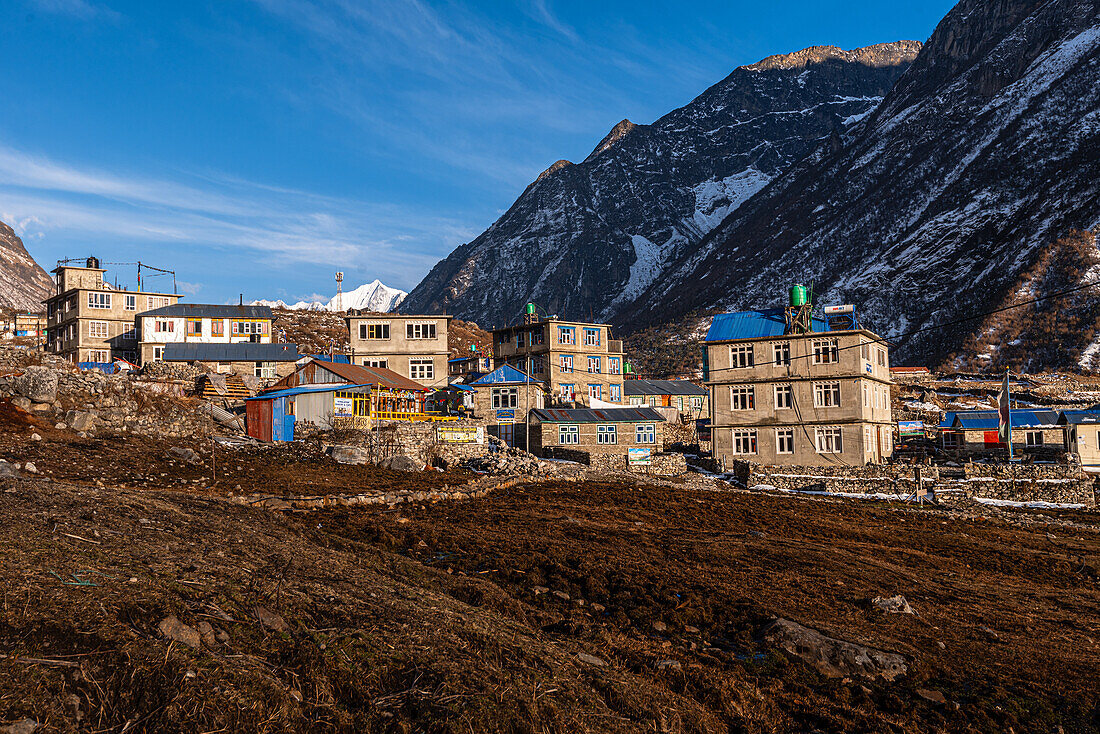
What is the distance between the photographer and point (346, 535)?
1736cm

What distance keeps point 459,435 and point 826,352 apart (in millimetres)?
22104

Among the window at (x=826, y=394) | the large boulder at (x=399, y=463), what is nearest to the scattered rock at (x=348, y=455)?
the large boulder at (x=399, y=463)

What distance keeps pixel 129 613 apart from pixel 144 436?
26.4m

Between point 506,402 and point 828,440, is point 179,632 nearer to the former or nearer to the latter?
point 828,440

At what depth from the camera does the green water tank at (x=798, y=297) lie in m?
45.9

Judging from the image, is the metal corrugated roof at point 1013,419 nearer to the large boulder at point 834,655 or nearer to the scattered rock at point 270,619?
the large boulder at point 834,655

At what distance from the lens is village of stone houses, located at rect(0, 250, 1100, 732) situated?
7.63m

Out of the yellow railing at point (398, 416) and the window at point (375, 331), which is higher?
the window at point (375, 331)

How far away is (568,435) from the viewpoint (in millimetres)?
48719

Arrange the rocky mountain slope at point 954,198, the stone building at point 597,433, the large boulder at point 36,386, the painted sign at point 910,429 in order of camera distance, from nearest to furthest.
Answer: the large boulder at point 36,386 < the stone building at point 597,433 < the painted sign at point 910,429 < the rocky mountain slope at point 954,198

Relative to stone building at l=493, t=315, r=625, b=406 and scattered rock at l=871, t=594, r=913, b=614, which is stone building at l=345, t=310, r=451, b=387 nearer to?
stone building at l=493, t=315, r=625, b=406

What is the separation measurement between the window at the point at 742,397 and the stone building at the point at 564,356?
1559 centimetres

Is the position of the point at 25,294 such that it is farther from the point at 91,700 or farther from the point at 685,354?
the point at 91,700

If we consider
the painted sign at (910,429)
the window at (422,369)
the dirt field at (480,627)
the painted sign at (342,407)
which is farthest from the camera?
the window at (422,369)
